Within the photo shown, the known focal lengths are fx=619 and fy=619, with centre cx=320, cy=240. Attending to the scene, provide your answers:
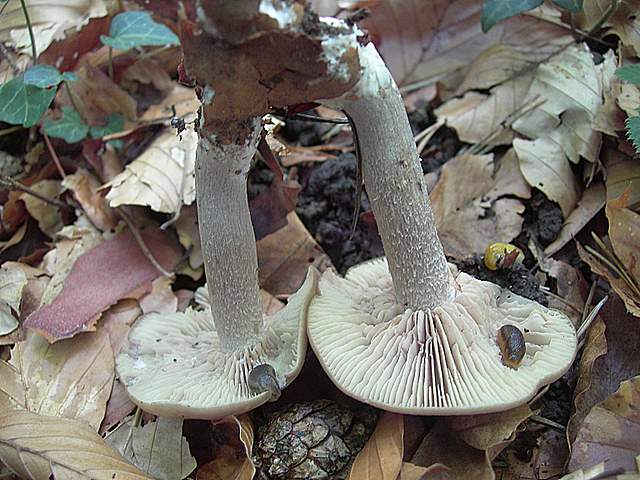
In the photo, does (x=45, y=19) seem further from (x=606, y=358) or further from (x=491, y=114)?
(x=606, y=358)

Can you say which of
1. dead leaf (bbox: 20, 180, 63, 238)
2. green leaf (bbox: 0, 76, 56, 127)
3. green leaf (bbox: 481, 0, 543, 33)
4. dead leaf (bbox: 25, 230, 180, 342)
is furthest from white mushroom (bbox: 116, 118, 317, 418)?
green leaf (bbox: 481, 0, 543, 33)

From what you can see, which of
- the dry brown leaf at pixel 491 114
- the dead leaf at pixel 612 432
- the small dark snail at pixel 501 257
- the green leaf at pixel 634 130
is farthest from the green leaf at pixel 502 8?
the dead leaf at pixel 612 432

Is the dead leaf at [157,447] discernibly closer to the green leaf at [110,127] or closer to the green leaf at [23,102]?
the green leaf at [23,102]

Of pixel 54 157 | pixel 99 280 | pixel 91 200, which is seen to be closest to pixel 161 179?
pixel 91 200

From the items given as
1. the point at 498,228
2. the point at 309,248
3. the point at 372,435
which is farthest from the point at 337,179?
the point at 372,435

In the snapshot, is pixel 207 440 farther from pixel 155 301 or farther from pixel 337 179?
pixel 337 179

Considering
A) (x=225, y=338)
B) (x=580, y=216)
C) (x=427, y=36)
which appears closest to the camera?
(x=225, y=338)

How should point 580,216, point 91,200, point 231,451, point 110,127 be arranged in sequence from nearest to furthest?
1. point 231,451
2. point 580,216
3. point 91,200
4. point 110,127

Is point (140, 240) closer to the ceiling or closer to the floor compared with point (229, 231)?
closer to the floor
